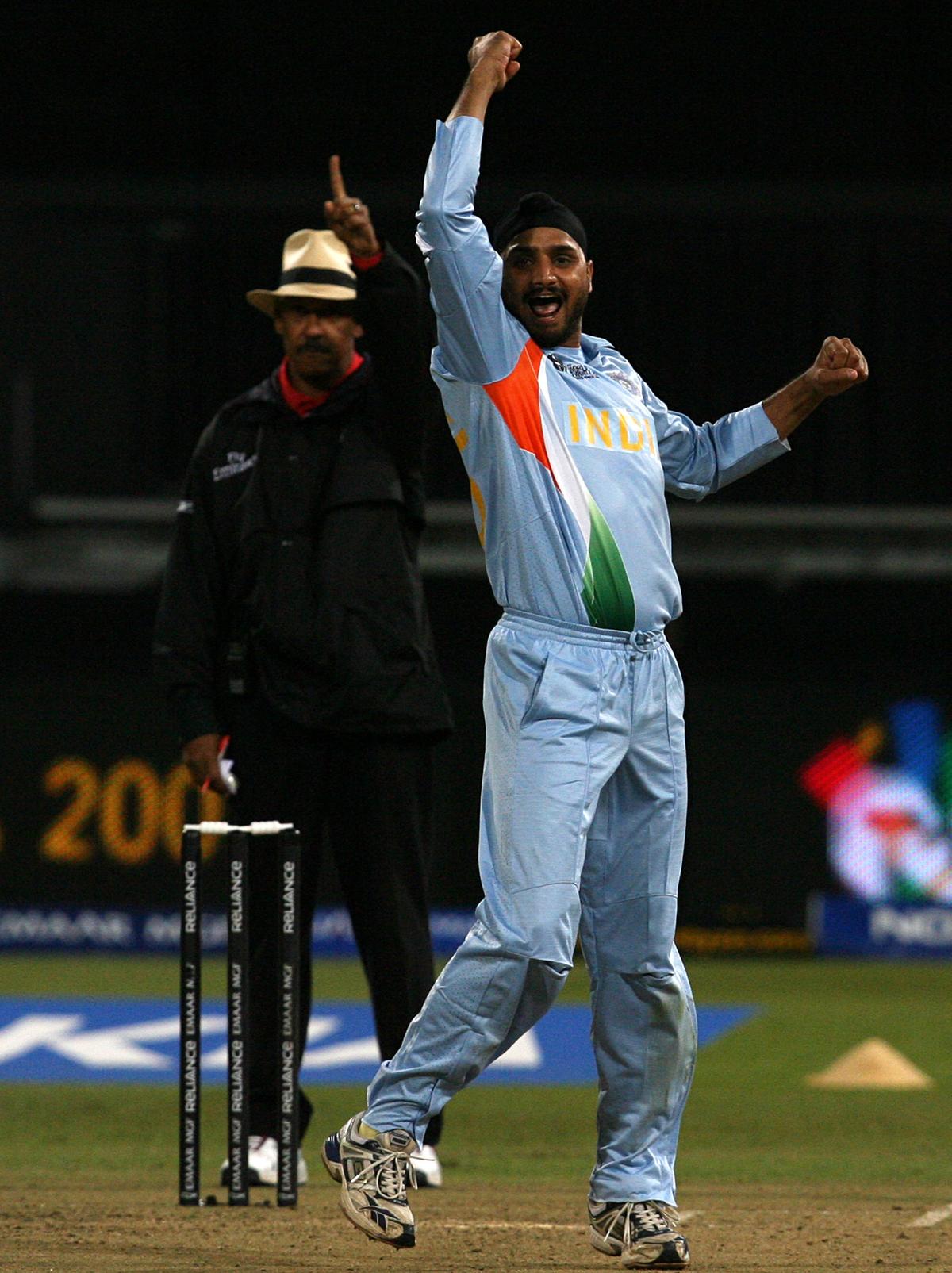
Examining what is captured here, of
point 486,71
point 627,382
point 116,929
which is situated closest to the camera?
point 486,71

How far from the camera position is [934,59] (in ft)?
52.3

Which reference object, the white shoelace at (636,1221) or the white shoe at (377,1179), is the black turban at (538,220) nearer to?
the white shoe at (377,1179)

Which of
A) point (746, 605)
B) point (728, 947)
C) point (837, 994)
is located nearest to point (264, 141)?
point (746, 605)

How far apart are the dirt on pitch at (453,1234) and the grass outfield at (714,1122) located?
49 cm

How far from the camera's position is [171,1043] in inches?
363

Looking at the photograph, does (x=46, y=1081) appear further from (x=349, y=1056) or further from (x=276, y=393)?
(x=276, y=393)

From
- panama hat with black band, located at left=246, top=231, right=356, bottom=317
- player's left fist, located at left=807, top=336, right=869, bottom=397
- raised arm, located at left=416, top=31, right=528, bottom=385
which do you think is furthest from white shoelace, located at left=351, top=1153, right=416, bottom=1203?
panama hat with black band, located at left=246, top=231, right=356, bottom=317

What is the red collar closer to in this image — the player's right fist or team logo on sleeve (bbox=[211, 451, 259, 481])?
team logo on sleeve (bbox=[211, 451, 259, 481])

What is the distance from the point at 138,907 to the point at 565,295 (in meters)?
10.4

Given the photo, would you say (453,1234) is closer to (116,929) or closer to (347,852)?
(347,852)

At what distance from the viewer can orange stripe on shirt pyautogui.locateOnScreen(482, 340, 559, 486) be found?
163 inches

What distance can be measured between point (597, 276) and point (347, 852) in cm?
997

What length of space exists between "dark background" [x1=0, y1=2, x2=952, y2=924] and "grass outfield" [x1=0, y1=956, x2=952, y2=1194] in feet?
10.9

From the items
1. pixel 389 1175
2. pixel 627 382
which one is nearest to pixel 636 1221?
pixel 389 1175
